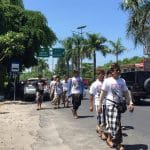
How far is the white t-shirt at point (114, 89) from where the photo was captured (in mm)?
12353

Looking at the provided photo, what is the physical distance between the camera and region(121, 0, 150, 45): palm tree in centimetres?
4062

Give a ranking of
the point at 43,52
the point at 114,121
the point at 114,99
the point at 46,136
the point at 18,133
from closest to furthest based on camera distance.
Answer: the point at 114,121 < the point at 114,99 < the point at 46,136 < the point at 18,133 < the point at 43,52

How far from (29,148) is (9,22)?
31.3 meters

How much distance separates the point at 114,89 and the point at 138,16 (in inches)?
1152

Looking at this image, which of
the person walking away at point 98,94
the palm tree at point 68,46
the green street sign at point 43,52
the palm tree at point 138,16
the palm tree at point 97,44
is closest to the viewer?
the person walking away at point 98,94

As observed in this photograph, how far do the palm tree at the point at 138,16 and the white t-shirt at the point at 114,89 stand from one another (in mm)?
28617

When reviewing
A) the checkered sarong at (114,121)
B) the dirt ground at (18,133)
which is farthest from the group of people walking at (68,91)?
the checkered sarong at (114,121)

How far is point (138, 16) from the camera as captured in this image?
4100 cm

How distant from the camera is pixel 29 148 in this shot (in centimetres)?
1327

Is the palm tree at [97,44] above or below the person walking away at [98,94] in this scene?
above

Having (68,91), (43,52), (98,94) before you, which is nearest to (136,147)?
(98,94)

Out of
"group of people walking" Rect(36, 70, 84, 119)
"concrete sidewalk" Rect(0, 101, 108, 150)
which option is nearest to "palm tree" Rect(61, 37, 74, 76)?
"group of people walking" Rect(36, 70, 84, 119)

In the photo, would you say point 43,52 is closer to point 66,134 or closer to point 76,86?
point 76,86

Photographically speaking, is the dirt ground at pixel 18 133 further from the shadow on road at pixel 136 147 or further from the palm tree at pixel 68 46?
the palm tree at pixel 68 46
